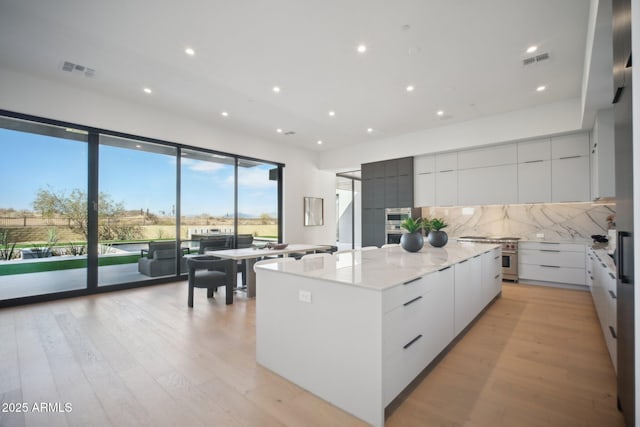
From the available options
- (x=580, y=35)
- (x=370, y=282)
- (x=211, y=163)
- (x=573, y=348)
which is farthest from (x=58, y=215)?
(x=580, y=35)

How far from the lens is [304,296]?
1.95 m

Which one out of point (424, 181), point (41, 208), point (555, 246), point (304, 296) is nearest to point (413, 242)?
point (304, 296)

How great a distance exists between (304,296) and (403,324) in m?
0.66

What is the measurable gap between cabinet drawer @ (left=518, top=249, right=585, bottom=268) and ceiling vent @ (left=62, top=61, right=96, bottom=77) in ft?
24.5

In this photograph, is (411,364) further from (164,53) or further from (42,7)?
(42,7)

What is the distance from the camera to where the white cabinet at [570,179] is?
4820 mm

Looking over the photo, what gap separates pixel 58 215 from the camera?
14.7ft

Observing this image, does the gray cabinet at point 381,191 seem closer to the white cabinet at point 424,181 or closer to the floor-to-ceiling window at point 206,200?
the white cabinet at point 424,181

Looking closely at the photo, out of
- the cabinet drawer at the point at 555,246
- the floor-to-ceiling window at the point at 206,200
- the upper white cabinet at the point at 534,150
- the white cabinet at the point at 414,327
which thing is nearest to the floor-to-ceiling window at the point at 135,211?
the floor-to-ceiling window at the point at 206,200

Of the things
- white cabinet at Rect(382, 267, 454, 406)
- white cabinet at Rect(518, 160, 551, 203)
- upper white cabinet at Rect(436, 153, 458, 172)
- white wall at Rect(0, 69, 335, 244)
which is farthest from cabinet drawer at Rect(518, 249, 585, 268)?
white wall at Rect(0, 69, 335, 244)

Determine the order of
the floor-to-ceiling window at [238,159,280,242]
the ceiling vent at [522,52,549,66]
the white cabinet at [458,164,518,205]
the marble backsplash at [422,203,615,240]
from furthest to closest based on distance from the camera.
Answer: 1. the floor-to-ceiling window at [238,159,280,242]
2. the white cabinet at [458,164,518,205]
3. the marble backsplash at [422,203,615,240]
4. the ceiling vent at [522,52,549,66]

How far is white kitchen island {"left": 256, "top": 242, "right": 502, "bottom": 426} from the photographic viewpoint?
5.33ft

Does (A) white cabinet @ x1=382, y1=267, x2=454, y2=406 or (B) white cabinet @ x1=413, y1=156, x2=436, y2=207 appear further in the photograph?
(B) white cabinet @ x1=413, y1=156, x2=436, y2=207

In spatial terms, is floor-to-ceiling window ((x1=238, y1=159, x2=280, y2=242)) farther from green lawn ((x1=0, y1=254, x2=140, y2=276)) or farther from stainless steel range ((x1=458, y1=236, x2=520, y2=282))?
stainless steel range ((x1=458, y1=236, x2=520, y2=282))
